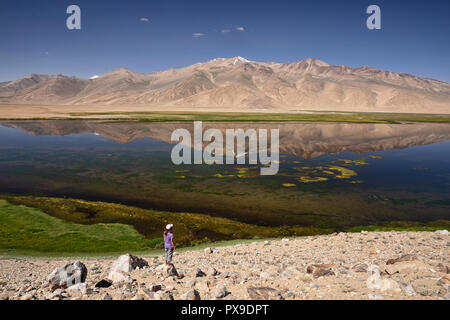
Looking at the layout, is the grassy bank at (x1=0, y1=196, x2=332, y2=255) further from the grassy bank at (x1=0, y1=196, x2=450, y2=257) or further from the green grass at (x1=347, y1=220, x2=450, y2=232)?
the green grass at (x1=347, y1=220, x2=450, y2=232)

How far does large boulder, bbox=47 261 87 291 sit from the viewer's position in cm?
841

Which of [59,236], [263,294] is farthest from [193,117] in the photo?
[263,294]

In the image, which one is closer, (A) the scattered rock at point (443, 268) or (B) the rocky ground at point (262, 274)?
(B) the rocky ground at point (262, 274)

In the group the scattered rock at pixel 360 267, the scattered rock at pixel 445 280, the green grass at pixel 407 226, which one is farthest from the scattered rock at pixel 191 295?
the green grass at pixel 407 226

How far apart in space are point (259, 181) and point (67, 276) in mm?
20051

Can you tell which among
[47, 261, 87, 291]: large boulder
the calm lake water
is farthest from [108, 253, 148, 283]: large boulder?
the calm lake water

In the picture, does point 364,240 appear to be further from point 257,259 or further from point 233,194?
point 233,194

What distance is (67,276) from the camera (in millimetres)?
8633

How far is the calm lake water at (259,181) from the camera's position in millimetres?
20562

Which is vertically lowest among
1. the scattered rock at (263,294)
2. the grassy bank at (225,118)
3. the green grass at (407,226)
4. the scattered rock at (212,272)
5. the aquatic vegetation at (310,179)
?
the green grass at (407,226)

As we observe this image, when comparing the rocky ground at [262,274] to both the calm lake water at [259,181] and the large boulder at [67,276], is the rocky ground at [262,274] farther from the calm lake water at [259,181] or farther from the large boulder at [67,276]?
the calm lake water at [259,181]
